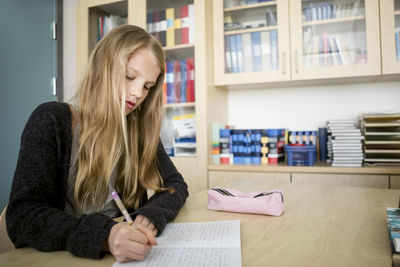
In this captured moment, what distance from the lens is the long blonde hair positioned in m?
0.92

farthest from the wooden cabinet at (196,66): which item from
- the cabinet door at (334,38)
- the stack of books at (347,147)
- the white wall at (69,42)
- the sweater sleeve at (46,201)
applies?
Result: the sweater sleeve at (46,201)

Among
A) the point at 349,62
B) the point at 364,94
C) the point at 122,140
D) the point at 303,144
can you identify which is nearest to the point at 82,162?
the point at 122,140

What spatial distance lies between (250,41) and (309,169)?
1000 mm

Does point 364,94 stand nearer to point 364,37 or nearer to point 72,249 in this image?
point 364,37

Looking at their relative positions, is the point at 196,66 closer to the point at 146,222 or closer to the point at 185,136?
the point at 185,136

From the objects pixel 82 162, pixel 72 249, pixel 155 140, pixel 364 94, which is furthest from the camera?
pixel 364 94

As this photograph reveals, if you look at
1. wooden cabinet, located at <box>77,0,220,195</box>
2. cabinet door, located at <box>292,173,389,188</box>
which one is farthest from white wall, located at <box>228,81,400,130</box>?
cabinet door, located at <box>292,173,389,188</box>

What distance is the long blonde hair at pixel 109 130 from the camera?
3.02 ft

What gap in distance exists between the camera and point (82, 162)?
35.5 inches

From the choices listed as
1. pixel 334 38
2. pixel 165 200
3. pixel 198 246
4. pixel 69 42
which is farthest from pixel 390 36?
pixel 69 42

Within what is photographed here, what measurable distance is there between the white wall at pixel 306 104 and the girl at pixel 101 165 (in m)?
1.25

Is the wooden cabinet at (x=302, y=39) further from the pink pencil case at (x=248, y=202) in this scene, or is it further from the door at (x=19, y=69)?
the door at (x=19, y=69)

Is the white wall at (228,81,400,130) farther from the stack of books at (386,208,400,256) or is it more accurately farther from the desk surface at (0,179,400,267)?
the stack of books at (386,208,400,256)

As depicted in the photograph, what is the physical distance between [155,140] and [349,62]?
1476mm
